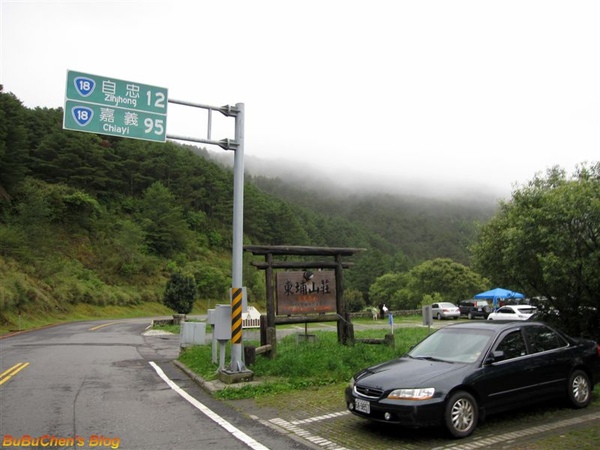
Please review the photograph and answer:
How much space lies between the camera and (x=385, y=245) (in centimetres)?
13250

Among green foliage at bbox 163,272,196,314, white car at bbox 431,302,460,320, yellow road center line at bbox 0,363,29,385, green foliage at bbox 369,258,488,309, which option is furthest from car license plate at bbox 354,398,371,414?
green foliage at bbox 369,258,488,309

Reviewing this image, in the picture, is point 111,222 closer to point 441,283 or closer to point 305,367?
point 441,283

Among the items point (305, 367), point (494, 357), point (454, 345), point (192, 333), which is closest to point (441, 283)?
point (192, 333)

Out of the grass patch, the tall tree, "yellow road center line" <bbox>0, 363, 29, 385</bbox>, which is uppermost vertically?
the tall tree

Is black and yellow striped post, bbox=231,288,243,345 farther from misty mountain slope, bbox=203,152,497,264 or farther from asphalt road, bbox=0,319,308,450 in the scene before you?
misty mountain slope, bbox=203,152,497,264

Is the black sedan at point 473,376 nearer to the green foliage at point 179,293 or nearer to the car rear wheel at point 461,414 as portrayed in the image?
the car rear wheel at point 461,414

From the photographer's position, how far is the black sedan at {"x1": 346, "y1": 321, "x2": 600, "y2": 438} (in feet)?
20.4

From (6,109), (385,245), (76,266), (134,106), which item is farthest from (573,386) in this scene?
(385,245)

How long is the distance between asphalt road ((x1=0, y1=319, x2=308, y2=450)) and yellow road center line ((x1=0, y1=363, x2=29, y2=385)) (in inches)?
0.9

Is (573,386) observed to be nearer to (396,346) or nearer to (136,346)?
(396,346)

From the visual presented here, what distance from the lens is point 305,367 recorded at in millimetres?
10492

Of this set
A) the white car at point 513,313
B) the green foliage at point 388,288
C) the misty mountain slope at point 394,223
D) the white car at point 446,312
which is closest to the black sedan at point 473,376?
the white car at point 513,313

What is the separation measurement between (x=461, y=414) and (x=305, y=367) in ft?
15.2

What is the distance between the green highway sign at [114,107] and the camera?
9.43m
